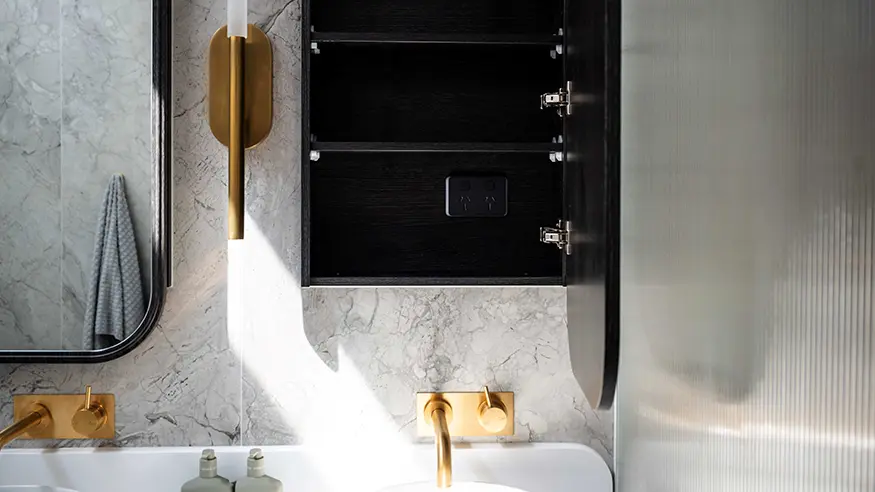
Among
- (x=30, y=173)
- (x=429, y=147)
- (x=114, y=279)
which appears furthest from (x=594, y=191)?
(x=30, y=173)

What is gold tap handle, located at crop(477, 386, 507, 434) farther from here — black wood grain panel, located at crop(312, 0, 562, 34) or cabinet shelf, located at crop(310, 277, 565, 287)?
black wood grain panel, located at crop(312, 0, 562, 34)

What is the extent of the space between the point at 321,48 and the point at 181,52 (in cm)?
26

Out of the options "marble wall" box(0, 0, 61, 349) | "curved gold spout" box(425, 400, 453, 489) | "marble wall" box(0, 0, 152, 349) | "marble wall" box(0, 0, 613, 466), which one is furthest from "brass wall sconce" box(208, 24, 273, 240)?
"curved gold spout" box(425, 400, 453, 489)

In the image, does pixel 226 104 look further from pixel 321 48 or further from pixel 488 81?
pixel 488 81

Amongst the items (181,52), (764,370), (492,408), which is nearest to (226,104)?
(181,52)

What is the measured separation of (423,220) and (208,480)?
60 cm

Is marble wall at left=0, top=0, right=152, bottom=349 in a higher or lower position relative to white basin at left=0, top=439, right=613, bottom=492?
higher

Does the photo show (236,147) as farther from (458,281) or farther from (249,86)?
(458,281)

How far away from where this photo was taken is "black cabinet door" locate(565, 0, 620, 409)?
72 centimetres

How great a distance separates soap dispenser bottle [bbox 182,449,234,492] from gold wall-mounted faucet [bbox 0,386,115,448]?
205 mm

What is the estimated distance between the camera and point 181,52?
1.39 m

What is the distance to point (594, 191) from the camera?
2.74 ft

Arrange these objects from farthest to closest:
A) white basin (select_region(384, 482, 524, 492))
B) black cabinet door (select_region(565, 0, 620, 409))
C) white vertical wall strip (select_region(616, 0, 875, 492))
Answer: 1. white basin (select_region(384, 482, 524, 492))
2. black cabinet door (select_region(565, 0, 620, 409))
3. white vertical wall strip (select_region(616, 0, 875, 492))

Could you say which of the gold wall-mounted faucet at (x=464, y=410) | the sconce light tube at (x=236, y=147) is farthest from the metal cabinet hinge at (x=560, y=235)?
the sconce light tube at (x=236, y=147)
